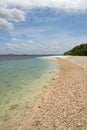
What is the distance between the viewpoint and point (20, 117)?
909 cm

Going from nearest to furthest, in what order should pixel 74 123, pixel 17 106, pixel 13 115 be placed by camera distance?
pixel 74 123
pixel 13 115
pixel 17 106

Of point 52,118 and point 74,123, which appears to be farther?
point 52,118

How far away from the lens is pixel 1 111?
995 cm

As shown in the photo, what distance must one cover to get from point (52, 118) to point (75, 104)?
2.01 m

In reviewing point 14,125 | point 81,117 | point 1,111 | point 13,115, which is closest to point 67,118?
point 81,117

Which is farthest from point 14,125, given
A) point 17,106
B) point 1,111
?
point 17,106

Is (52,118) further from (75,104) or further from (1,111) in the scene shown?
(1,111)

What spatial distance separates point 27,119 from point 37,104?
2346 millimetres

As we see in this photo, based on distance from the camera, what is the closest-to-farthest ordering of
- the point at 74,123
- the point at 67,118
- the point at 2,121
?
the point at 74,123 → the point at 67,118 → the point at 2,121

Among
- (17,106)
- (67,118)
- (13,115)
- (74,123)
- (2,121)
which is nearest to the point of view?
(74,123)

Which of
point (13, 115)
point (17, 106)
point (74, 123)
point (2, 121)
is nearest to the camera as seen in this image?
point (74, 123)

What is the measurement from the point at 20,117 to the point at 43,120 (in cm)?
143

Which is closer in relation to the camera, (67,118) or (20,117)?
(67,118)

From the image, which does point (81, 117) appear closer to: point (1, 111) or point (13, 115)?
point (13, 115)
